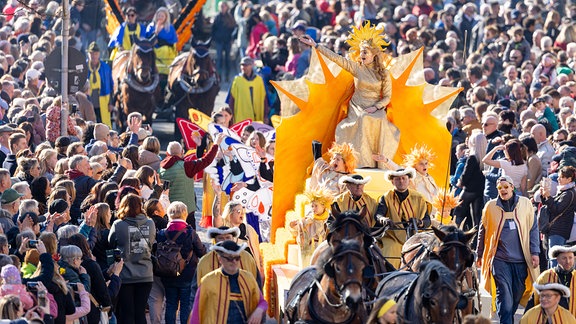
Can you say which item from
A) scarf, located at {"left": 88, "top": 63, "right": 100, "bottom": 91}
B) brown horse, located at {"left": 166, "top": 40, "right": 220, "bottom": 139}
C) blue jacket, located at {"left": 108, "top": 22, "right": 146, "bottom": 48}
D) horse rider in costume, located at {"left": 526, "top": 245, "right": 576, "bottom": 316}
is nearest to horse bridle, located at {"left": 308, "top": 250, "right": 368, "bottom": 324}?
horse rider in costume, located at {"left": 526, "top": 245, "right": 576, "bottom": 316}

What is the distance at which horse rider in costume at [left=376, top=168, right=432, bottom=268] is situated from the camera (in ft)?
53.5

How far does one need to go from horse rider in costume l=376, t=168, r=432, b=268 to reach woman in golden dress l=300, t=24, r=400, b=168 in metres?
2.35

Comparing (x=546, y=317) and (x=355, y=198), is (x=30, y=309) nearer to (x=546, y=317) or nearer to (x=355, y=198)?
(x=355, y=198)

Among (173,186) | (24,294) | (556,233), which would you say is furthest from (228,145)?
(24,294)

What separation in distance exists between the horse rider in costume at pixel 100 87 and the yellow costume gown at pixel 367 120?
10.6 metres

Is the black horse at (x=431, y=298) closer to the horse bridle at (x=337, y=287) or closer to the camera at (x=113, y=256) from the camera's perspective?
the horse bridle at (x=337, y=287)

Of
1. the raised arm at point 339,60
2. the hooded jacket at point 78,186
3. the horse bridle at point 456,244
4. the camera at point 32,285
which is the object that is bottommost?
the camera at point 32,285

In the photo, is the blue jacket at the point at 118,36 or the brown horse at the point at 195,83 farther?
the blue jacket at the point at 118,36

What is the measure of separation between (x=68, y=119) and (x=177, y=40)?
824 cm

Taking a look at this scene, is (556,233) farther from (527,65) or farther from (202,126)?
(527,65)

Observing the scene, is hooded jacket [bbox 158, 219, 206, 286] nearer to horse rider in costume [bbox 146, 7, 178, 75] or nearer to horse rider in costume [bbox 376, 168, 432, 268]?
horse rider in costume [bbox 376, 168, 432, 268]

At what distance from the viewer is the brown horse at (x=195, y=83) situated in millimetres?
28312

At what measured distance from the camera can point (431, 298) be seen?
12148mm

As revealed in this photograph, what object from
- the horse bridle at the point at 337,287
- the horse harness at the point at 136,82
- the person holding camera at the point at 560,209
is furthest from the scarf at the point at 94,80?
the horse bridle at the point at 337,287
